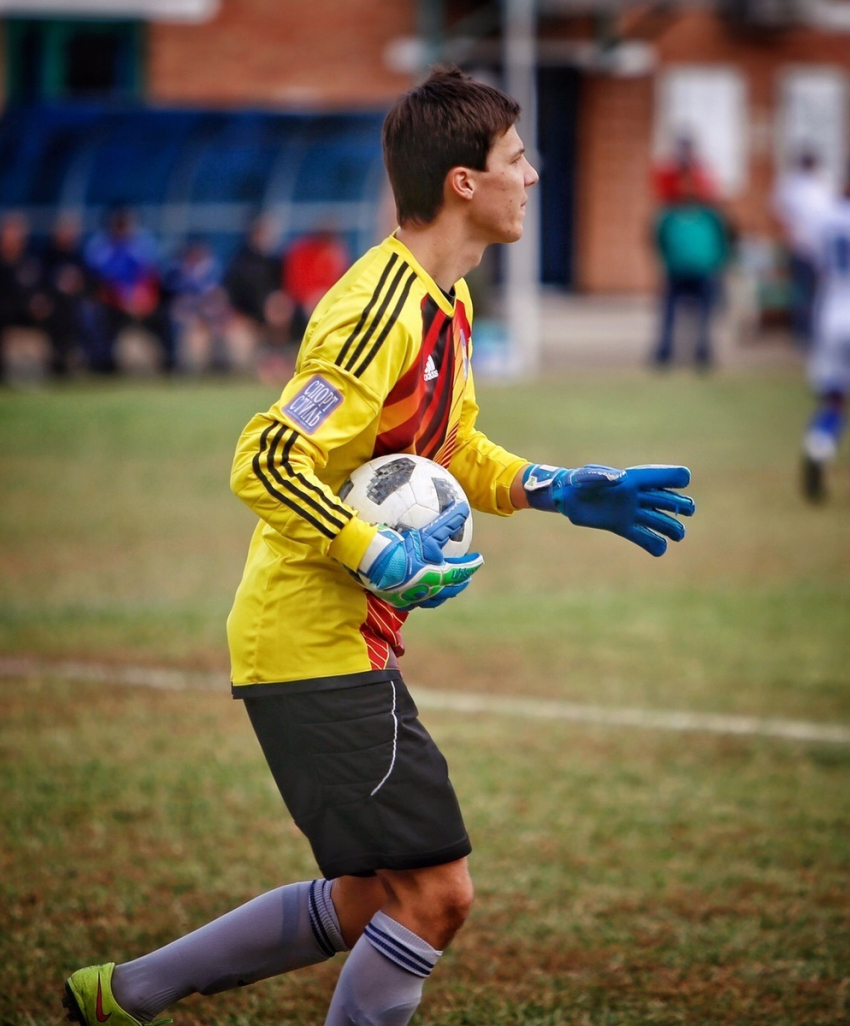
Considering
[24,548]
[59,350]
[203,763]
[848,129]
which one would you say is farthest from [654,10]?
[203,763]

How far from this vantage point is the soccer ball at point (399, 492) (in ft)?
10.1

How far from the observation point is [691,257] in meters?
19.7

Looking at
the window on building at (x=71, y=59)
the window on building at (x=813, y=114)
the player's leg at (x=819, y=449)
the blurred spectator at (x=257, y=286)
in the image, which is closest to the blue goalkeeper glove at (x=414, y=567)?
the player's leg at (x=819, y=449)

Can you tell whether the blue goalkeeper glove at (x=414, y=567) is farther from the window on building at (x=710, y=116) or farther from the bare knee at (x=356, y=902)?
the window on building at (x=710, y=116)

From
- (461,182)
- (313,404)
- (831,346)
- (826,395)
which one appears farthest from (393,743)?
(831,346)

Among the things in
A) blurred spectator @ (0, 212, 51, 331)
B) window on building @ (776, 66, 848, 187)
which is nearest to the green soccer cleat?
blurred spectator @ (0, 212, 51, 331)

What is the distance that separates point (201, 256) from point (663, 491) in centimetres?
1667

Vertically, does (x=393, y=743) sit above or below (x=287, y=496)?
below

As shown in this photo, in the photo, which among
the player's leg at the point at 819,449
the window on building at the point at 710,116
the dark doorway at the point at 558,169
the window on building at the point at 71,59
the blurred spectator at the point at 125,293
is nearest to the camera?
the player's leg at the point at 819,449

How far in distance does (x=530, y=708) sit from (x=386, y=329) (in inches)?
151

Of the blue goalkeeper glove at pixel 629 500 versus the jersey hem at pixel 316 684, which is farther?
the blue goalkeeper glove at pixel 629 500

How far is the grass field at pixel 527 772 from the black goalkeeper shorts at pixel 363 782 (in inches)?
37.3

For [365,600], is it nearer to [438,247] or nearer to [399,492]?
[399,492]

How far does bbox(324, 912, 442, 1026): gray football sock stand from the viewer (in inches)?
119
